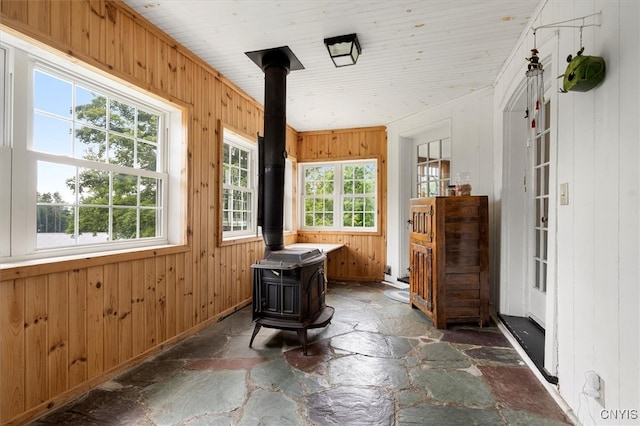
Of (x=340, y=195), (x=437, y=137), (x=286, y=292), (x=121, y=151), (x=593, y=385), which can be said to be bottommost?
(x=593, y=385)

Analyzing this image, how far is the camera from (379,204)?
4.95m

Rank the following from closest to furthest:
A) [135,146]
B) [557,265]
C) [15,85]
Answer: [15,85], [557,265], [135,146]

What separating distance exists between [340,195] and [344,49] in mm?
2967

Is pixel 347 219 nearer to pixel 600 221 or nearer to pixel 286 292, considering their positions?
pixel 286 292

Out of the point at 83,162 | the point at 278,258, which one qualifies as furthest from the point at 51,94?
the point at 278,258

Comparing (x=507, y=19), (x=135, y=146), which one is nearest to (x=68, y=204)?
(x=135, y=146)

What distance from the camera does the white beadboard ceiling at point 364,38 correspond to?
214cm

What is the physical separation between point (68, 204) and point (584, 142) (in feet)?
10.2

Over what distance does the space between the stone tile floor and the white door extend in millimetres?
490

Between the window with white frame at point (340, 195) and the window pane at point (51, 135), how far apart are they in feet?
12.4

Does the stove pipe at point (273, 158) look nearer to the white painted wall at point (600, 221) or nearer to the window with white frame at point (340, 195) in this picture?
the white painted wall at point (600, 221)

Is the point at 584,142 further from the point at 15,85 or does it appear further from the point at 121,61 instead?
the point at 15,85

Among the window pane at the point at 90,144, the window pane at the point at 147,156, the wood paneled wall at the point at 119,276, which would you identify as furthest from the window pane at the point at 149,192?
the window pane at the point at 90,144

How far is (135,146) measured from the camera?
7.87ft
